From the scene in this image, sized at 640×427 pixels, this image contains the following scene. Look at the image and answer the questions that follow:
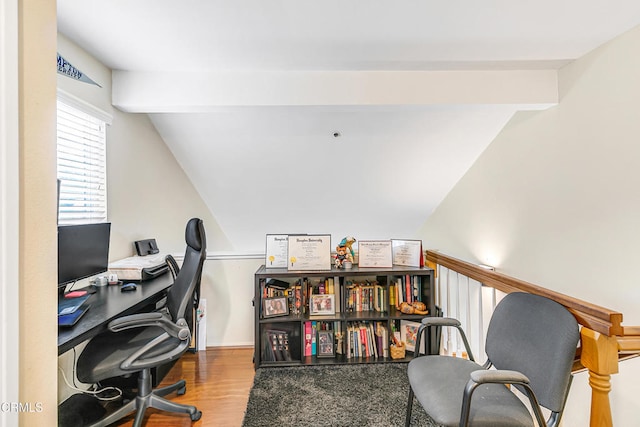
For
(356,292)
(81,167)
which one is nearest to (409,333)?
(356,292)

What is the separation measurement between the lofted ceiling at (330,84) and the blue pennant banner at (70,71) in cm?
16

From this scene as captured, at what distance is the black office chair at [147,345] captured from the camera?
1422 millimetres

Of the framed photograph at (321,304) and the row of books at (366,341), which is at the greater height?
the framed photograph at (321,304)

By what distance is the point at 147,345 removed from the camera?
1.51 m

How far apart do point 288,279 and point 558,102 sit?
8.04ft

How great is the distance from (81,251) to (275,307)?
1.35 metres

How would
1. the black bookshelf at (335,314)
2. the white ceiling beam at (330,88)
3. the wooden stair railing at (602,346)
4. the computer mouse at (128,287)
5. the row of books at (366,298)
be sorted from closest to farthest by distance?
the wooden stair railing at (602,346)
the computer mouse at (128,287)
the white ceiling beam at (330,88)
the black bookshelf at (335,314)
the row of books at (366,298)

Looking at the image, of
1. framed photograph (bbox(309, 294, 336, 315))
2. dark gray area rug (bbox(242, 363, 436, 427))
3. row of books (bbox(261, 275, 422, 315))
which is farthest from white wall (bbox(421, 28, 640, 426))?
framed photograph (bbox(309, 294, 336, 315))

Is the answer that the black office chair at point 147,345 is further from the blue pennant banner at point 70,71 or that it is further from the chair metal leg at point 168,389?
the blue pennant banner at point 70,71

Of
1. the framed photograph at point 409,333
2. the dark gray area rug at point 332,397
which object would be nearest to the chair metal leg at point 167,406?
the dark gray area rug at point 332,397

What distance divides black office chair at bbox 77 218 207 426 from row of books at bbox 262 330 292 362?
68 cm

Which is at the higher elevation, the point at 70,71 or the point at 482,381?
the point at 70,71
